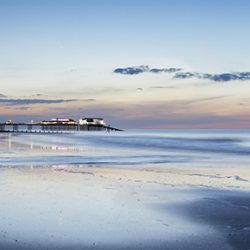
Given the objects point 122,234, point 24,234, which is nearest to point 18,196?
point 24,234

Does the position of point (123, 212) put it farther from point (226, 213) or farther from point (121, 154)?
point (121, 154)

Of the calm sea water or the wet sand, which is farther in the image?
the calm sea water

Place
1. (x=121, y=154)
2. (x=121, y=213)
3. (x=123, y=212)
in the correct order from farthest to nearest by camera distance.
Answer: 1. (x=121, y=154)
2. (x=123, y=212)
3. (x=121, y=213)

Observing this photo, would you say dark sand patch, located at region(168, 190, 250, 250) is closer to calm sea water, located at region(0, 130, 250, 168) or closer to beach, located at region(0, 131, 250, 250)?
beach, located at region(0, 131, 250, 250)

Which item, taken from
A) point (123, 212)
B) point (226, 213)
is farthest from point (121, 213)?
point (226, 213)

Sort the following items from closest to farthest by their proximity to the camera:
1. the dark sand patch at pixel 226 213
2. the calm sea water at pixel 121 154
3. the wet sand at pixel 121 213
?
the wet sand at pixel 121 213 < the dark sand patch at pixel 226 213 < the calm sea water at pixel 121 154

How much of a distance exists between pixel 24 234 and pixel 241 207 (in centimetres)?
615

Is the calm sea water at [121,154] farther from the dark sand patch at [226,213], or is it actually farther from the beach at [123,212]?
the dark sand patch at [226,213]

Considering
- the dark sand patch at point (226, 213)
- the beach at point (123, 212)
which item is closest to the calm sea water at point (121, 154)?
the beach at point (123, 212)

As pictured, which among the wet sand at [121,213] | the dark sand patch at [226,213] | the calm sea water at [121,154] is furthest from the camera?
the calm sea water at [121,154]

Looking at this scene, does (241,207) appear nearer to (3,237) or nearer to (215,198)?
(215,198)

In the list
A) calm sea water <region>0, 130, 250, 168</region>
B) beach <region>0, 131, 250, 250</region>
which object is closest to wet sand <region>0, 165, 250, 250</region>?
beach <region>0, 131, 250, 250</region>

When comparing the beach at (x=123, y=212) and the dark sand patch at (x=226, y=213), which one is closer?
the beach at (x=123, y=212)

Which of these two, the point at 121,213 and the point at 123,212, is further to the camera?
the point at 123,212
